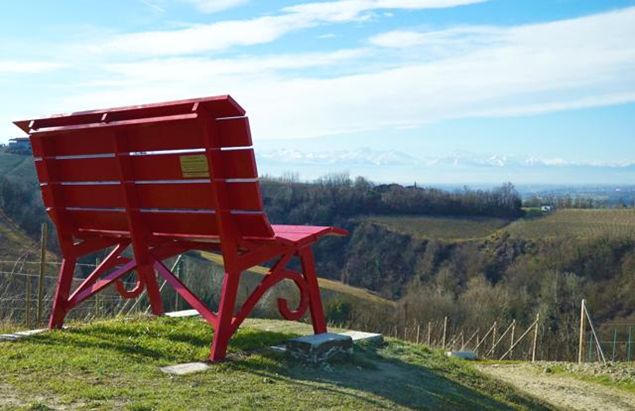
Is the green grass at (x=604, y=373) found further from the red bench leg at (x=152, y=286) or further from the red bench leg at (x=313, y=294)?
the red bench leg at (x=152, y=286)

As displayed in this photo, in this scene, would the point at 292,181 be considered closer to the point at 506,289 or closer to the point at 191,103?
the point at 506,289

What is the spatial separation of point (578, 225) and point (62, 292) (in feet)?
279

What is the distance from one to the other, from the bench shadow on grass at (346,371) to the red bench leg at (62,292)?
0.65 ft

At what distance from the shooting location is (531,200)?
10656 cm

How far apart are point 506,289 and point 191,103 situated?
66.4m

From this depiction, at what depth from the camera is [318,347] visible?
6.34m

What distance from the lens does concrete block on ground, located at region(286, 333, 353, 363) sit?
632 centimetres

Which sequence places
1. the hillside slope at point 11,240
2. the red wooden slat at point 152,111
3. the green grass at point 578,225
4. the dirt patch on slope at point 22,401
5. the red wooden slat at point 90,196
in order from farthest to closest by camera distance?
the green grass at point 578,225, the hillside slope at point 11,240, the red wooden slat at point 90,196, the red wooden slat at point 152,111, the dirt patch on slope at point 22,401

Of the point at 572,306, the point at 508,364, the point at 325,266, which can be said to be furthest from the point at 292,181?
the point at 508,364

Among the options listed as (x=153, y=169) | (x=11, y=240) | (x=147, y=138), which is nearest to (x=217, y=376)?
(x=153, y=169)

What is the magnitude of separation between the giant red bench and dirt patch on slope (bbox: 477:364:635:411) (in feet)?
9.93

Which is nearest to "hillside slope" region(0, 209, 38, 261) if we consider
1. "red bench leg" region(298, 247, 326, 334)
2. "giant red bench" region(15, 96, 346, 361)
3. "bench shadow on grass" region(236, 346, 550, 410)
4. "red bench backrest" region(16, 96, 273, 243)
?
"giant red bench" region(15, 96, 346, 361)

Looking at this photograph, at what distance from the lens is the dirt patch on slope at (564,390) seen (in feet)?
26.8

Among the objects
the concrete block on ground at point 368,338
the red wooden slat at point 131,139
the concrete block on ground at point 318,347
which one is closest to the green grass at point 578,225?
the concrete block on ground at point 368,338
